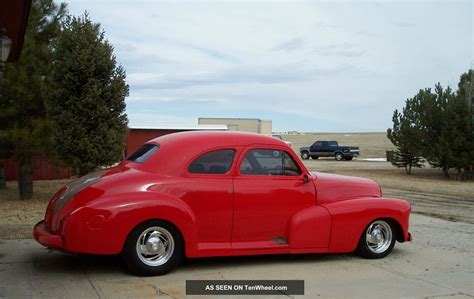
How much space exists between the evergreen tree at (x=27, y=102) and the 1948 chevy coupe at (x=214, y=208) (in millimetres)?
7290

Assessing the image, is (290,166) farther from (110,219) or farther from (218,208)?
(110,219)

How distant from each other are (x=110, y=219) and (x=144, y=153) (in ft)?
4.57

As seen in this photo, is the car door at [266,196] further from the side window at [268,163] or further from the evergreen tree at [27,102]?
the evergreen tree at [27,102]

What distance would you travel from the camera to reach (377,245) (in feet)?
24.5

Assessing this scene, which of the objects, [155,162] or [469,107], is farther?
[469,107]

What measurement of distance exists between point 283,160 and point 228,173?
2.84 ft

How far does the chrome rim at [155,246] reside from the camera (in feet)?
20.0

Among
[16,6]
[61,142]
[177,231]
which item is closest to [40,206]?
[61,142]

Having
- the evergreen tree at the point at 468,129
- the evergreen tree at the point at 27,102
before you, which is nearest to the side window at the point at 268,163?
the evergreen tree at the point at 27,102

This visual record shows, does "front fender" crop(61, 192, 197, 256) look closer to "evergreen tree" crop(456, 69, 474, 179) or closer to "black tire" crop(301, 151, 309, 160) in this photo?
"evergreen tree" crop(456, 69, 474, 179)

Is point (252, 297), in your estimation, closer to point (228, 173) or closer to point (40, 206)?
point (228, 173)

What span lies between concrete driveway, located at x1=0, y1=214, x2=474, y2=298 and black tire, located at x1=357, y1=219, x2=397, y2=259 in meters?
0.13

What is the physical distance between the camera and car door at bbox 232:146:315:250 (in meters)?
6.59

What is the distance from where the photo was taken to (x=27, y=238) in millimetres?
8445
